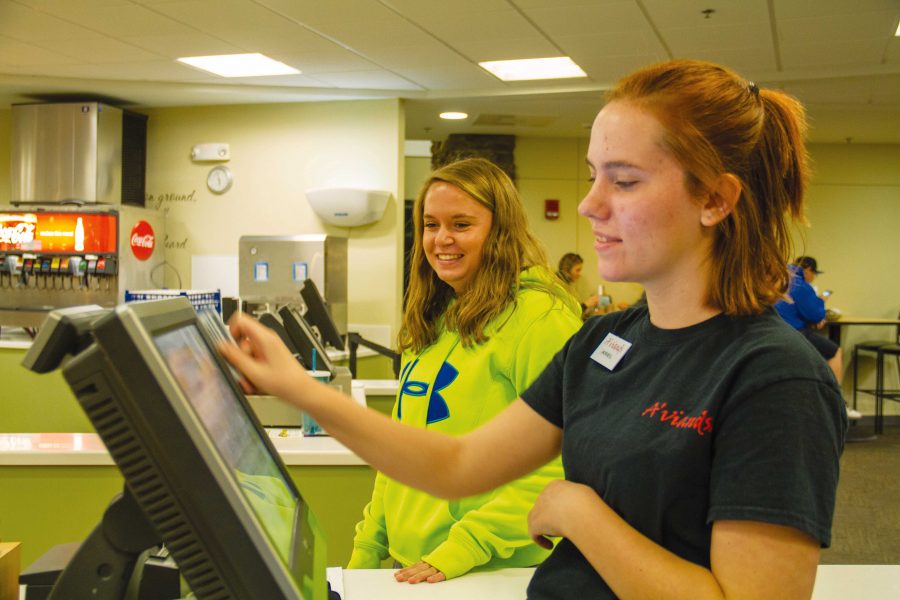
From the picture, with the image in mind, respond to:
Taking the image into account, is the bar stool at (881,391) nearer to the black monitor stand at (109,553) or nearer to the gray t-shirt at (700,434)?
the gray t-shirt at (700,434)

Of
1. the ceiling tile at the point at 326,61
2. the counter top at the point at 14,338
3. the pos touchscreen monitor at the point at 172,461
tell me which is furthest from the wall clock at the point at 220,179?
the pos touchscreen monitor at the point at 172,461

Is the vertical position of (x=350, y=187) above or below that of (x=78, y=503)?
above

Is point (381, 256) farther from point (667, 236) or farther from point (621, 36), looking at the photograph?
point (667, 236)

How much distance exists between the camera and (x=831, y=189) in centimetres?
880

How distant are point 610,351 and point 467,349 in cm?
75

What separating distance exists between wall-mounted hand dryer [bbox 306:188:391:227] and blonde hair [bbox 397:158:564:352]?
4.42 meters

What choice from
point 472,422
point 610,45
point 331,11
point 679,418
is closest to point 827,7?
point 610,45

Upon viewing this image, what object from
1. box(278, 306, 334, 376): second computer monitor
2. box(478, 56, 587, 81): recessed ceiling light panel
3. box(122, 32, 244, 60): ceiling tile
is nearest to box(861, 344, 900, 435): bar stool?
box(478, 56, 587, 81): recessed ceiling light panel

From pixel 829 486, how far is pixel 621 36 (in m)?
4.36

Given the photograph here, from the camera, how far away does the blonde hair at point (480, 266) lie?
188cm

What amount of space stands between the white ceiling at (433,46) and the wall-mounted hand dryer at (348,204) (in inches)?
30.5

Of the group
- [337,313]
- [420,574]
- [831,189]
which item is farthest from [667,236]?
[831,189]

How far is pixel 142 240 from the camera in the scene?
6.69 meters

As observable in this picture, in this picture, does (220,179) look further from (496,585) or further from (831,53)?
(496,585)
